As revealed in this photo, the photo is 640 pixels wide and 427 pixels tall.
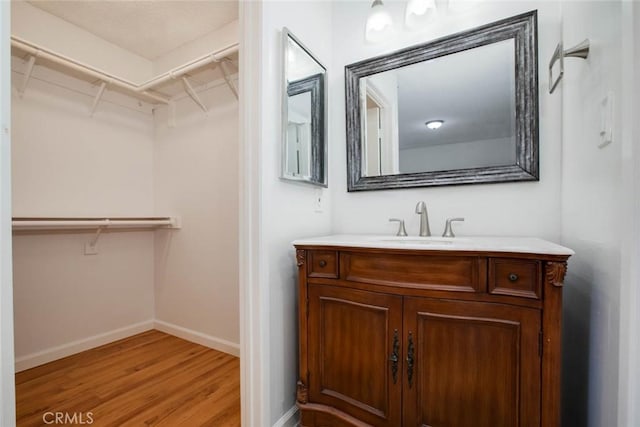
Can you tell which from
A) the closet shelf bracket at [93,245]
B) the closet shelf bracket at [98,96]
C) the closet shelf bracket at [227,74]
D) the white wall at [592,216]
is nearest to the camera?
the white wall at [592,216]

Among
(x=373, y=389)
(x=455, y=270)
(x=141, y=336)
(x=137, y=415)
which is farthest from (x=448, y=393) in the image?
(x=141, y=336)

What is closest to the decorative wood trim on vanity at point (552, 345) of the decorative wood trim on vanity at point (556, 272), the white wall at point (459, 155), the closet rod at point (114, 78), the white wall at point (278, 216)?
the decorative wood trim on vanity at point (556, 272)

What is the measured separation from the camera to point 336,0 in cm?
182

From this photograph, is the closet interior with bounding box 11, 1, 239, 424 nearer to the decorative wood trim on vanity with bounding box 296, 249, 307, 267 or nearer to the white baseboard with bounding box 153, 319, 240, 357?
the white baseboard with bounding box 153, 319, 240, 357

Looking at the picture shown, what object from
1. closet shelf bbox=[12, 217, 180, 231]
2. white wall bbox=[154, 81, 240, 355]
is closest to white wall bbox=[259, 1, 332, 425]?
white wall bbox=[154, 81, 240, 355]

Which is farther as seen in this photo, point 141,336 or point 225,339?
point 141,336

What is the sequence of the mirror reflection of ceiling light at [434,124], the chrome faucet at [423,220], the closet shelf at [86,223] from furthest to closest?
the closet shelf at [86,223]
the mirror reflection of ceiling light at [434,124]
the chrome faucet at [423,220]

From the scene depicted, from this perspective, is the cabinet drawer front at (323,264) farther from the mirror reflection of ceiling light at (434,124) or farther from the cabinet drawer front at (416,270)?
the mirror reflection of ceiling light at (434,124)

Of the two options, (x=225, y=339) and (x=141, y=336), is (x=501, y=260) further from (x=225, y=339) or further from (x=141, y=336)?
(x=141, y=336)

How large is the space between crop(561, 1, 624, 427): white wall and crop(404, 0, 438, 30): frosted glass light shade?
561 millimetres

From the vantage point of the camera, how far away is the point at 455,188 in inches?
58.2

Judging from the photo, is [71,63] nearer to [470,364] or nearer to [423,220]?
[423,220]

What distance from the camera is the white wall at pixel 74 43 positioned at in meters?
1.92

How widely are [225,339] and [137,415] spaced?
78 centimetres
